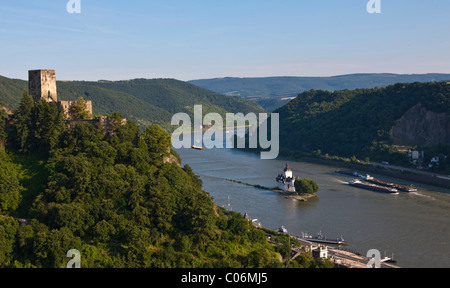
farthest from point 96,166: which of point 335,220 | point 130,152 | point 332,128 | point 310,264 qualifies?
point 332,128

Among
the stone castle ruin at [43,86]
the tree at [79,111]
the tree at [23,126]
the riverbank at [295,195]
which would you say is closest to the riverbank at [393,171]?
the riverbank at [295,195]

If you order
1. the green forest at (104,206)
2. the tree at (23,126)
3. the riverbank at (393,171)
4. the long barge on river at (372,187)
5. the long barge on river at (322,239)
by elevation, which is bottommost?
the long barge on river at (322,239)

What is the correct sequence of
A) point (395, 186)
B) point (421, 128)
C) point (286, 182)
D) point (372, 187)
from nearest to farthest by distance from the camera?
1. point (286, 182)
2. point (372, 187)
3. point (395, 186)
4. point (421, 128)

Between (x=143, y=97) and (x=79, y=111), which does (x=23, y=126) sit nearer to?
(x=79, y=111)

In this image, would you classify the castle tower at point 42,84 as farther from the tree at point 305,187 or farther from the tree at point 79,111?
the tree at point 305,187

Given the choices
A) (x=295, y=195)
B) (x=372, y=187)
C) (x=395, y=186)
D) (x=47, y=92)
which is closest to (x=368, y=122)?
(x=395, y=186)

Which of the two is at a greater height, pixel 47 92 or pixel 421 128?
pixel 47 92

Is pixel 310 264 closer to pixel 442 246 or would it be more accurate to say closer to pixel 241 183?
pixel 442 246
